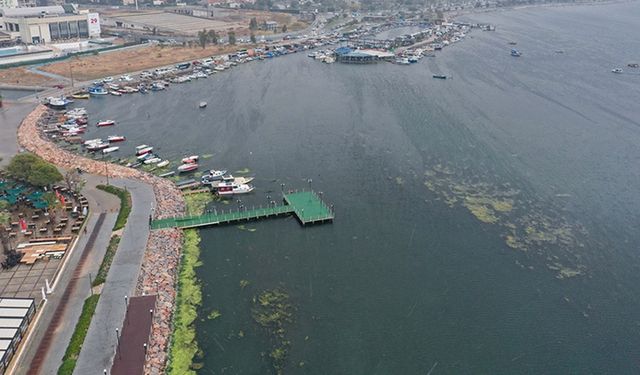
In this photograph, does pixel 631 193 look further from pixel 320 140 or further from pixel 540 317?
pixel 320 140

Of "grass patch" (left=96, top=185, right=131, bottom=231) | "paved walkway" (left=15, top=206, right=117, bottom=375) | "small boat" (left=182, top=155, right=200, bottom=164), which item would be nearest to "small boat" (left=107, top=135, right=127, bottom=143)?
"small boat" (left=182, top=155, right=200, bottom=164)

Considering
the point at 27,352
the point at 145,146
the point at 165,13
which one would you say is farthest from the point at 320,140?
the point at 165,13

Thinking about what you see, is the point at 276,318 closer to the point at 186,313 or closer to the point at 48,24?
the point at 186,313

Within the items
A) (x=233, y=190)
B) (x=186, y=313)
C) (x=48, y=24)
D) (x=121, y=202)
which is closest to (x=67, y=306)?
(x=186, y=313)

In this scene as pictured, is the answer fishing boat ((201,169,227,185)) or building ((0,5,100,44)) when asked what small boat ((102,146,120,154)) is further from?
building ((0,5,100,44))

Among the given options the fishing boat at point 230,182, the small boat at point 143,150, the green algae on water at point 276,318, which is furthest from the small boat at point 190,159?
the green algae on water at point 276,318

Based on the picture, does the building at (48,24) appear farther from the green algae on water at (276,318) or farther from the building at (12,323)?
the green algae on water at (276,318)
